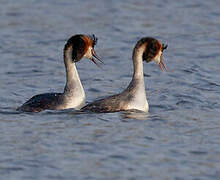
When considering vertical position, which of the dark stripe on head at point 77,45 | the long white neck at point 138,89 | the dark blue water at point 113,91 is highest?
the dark stripe on head at point 77,45

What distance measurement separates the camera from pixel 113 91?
668 inches

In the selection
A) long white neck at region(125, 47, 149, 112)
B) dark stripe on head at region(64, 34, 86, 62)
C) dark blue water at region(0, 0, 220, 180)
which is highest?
dark stripe on head at region(64, 34, 86, 62)

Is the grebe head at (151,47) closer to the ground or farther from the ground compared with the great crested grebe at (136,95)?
farther from the ground

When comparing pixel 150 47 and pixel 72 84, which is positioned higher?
pixel 150 47

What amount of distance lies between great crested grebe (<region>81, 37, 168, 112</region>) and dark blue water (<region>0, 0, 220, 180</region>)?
0.56 ft

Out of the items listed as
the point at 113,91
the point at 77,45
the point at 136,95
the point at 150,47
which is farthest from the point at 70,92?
the point at 113,91

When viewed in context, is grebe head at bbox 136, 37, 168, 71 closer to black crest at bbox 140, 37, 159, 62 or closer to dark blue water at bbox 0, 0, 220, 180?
black crest at bbox 140, 37, 159, 62

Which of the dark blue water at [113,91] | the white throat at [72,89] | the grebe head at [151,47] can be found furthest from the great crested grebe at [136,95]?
the white throat at [72,89]

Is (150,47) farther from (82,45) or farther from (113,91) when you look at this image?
(113,91)

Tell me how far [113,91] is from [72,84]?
87.0 inches

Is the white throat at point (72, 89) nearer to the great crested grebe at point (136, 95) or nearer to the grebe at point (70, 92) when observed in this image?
the grebe at point (70, 92)

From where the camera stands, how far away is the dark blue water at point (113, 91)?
11555 millimetres

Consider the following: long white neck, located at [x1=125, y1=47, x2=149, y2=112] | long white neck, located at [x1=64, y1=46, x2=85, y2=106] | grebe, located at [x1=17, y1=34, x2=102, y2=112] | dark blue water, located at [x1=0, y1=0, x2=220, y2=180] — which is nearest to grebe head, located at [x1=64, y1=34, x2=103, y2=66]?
grebe, located at [x1=17, y1=34, x2=102, y2=112]

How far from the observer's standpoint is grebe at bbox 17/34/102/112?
47.5ft
